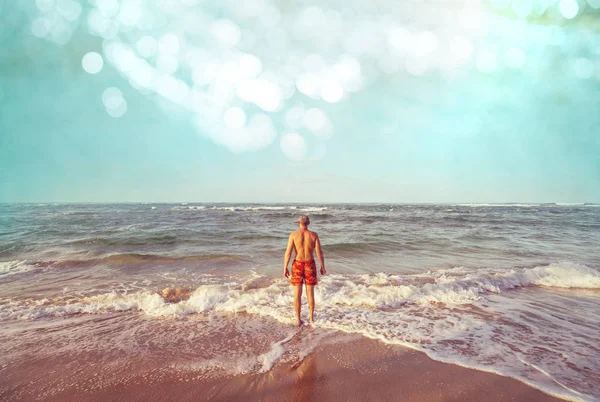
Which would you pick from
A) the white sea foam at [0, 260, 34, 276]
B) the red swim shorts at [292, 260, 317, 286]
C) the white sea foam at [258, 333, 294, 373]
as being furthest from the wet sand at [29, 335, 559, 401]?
the white sea foam at [0, 260, 34, 276]

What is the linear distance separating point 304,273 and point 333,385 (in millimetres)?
2101

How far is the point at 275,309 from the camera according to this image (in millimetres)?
5793

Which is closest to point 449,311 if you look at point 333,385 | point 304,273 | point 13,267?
point 304,273

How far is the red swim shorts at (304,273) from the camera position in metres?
5.14

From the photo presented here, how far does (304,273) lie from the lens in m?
5.16

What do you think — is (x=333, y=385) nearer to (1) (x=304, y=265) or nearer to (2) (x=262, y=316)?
(1) (x=304, y=265)

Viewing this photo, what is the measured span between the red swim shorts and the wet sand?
4.94 ft

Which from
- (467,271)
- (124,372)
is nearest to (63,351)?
(124,372)

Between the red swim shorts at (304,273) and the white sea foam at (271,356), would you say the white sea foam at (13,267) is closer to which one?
the red swim shorts at (304,273)

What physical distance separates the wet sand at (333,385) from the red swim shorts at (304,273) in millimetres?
1506

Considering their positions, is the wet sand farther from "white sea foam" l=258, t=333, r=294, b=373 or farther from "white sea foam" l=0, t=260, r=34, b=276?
"white sea foam" l=0, t=260, r=34, b=276

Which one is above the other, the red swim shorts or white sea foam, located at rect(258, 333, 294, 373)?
the red swim shorts

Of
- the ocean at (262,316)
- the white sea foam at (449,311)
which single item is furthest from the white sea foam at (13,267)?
the white sea foam at (449,311)

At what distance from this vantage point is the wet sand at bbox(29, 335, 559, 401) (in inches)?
120
